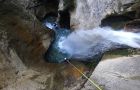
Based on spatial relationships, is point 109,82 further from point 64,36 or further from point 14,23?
point 64,36

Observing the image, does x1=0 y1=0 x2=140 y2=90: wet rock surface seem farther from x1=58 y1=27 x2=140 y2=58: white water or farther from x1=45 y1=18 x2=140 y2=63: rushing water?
x1=58 y1=27 x2=140 y2=58: white water

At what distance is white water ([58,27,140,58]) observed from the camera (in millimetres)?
8086

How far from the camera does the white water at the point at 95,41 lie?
8086 mm

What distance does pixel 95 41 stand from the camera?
9.02 meters

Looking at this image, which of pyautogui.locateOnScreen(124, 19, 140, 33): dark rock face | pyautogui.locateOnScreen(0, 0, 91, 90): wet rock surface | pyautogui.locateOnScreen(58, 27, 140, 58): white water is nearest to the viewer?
pyautogui.locateOnScreen(0, 0, 91, 90): wet rock surface

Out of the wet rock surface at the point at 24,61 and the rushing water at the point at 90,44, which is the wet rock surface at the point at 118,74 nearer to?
the wet rock surface at the point at 24,61

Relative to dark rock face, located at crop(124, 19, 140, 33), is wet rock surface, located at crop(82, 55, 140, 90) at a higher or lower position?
lower

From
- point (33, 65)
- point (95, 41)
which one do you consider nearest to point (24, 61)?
point (33, 65)

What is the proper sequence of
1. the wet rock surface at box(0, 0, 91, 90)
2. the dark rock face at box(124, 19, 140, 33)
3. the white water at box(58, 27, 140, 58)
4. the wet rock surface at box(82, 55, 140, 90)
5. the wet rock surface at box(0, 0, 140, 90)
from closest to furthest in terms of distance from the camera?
the wet rock surface at box(82, 55, 140, 90)
the wet rock surface at box(0, 0, 140, 90)
the wet rock surface at box(0, 0, 91, 90)
the white water at box(58, 27, 140, 58)
the dark rock face at box(124, 19, 140, 33)

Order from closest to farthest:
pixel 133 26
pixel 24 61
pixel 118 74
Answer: pixel 118 74 < pixel 24 61 < pixel 133 26

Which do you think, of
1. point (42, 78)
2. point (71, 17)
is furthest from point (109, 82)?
point (71, 17)

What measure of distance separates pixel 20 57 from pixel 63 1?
5510 millimetres

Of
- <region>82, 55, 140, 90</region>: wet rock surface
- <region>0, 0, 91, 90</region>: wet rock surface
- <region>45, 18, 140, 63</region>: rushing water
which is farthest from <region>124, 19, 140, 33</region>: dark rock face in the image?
<region>0, 0, 91, 90</region>: wet rock surface

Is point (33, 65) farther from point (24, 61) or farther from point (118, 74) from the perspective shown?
point (118, 74)
